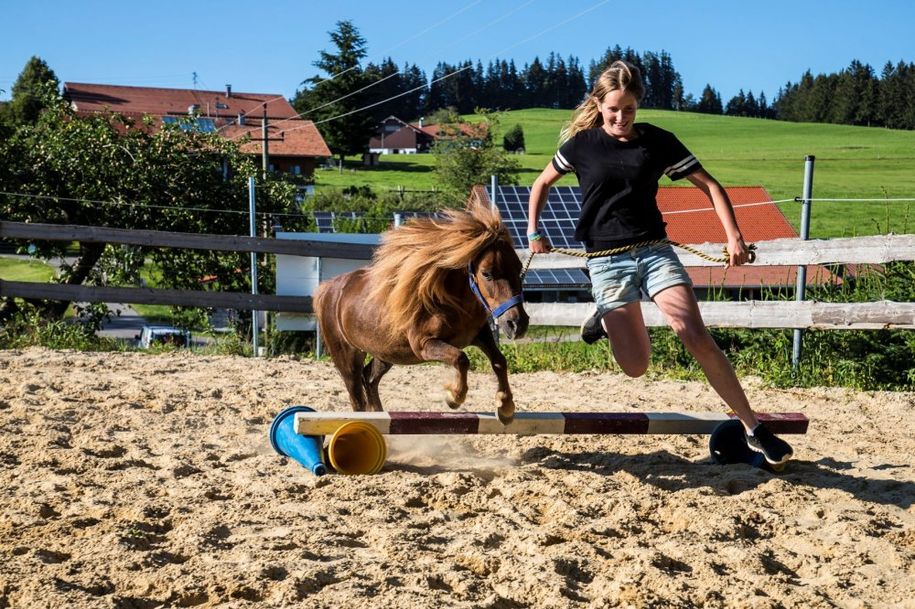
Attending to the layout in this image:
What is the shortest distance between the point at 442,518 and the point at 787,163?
4932 cm

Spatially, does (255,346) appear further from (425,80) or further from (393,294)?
(425,80)

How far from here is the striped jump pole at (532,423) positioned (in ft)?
15.9

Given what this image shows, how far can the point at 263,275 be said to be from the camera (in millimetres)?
15508

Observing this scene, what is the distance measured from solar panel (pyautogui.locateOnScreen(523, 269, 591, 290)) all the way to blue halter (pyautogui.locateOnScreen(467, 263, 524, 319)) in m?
8.80

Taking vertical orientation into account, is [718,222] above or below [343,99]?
below

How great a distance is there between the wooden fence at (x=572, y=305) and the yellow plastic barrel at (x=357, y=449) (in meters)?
3.89

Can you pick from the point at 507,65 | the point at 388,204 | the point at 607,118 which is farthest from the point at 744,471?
the point at 507,65

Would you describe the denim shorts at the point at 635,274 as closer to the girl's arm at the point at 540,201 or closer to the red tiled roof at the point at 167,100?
the girl's arm at the point at 540,201

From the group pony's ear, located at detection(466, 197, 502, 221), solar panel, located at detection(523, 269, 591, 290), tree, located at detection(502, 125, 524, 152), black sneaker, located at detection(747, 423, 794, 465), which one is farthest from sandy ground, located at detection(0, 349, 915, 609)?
tree, located at detection(502, 125, 524, 152)

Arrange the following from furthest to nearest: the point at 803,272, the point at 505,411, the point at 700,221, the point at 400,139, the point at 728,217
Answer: the point at 400,139 < the point at 700,221 < the point at 803,272 < the point at 505,411 < the point at 728,217

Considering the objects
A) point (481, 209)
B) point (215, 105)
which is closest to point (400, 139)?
point (215, 105)

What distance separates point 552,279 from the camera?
60.9 ft

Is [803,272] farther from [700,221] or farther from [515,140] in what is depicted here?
[515,140]

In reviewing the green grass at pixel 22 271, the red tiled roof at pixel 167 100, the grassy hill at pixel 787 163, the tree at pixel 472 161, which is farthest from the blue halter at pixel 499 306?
the red tiled roof at pixel 167 100
